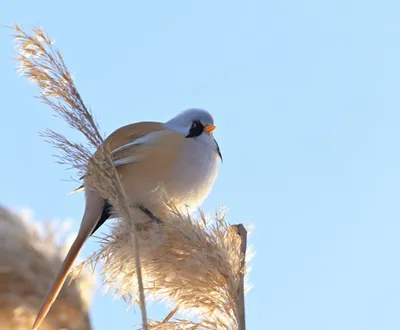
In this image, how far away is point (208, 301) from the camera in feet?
4.46

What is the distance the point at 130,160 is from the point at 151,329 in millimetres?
1008

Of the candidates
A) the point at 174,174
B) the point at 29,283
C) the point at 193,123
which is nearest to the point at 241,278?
the point at 29,283

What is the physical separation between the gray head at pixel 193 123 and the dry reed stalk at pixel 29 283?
1.22 m

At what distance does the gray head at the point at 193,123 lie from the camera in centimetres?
237

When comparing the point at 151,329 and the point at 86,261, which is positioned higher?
the point at 86,261

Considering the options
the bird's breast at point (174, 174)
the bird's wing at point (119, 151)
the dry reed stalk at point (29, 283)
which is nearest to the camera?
the dry reed stalk at point (29, 283)

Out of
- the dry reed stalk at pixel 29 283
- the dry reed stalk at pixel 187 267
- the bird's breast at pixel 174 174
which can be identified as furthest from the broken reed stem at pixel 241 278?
the bird's breast at pixel 174 174

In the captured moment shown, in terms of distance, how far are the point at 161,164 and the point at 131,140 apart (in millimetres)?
196

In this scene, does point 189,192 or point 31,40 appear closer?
point 31,40

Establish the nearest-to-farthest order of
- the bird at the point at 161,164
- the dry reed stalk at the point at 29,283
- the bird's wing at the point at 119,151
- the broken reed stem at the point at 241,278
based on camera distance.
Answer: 1. the dry reed stalk at the point at 29,283
2. the broken reed stem at the point at 241,278
3. the bird's wing at the point at 119,151
4. the bird at the point at 161,164

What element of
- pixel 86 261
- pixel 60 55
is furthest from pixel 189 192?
pixel 60 55

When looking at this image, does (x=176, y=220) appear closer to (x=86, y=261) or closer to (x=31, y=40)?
(x=86, y=261)

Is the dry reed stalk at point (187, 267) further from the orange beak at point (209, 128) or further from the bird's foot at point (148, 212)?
the orange beak at point (209, 128)

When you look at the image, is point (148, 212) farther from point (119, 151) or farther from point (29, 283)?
point (29, 283)
